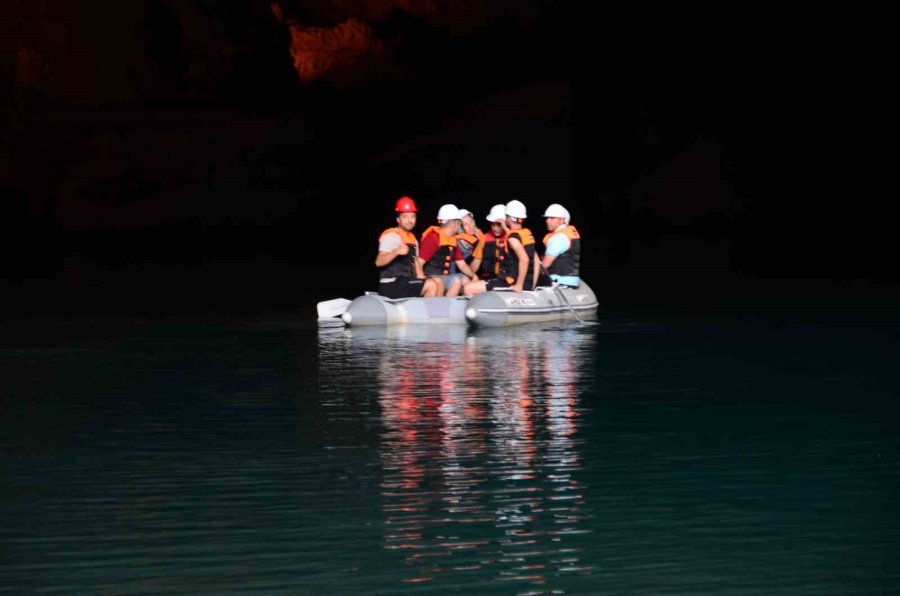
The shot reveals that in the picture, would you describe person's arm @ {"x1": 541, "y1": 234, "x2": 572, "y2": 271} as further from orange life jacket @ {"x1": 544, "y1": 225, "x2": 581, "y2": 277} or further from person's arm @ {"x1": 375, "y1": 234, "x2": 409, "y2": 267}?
person's arm @ {"x1": 375, "y1": 234, "x2": 409, "y2": 267}

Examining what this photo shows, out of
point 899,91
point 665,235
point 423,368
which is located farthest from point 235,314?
point 665,235

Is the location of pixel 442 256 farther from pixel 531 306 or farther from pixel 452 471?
pixel 452 471

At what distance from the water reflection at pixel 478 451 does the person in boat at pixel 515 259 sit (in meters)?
2.05

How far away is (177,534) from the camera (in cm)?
910

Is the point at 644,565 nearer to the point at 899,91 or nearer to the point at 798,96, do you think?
the point at 899,91

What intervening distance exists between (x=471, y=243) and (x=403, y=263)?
1525 millimetres

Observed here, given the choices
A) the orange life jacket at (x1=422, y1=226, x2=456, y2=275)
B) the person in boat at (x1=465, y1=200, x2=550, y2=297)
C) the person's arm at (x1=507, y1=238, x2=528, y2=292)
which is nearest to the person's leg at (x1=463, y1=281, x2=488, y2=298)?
the person in boat at (x1=465, y1=200, x2=550, y2=297)

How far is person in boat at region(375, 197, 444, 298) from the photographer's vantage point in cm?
2206

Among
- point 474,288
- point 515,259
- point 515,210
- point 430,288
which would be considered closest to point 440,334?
point 430,288

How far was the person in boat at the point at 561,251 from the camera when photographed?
931 inches

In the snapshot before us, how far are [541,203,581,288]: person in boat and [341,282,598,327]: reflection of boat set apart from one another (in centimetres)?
49

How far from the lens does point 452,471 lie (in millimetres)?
10961

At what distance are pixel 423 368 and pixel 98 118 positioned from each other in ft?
161

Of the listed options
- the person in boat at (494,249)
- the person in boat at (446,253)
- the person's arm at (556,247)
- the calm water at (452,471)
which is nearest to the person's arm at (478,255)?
the person in boat at (494,249)
